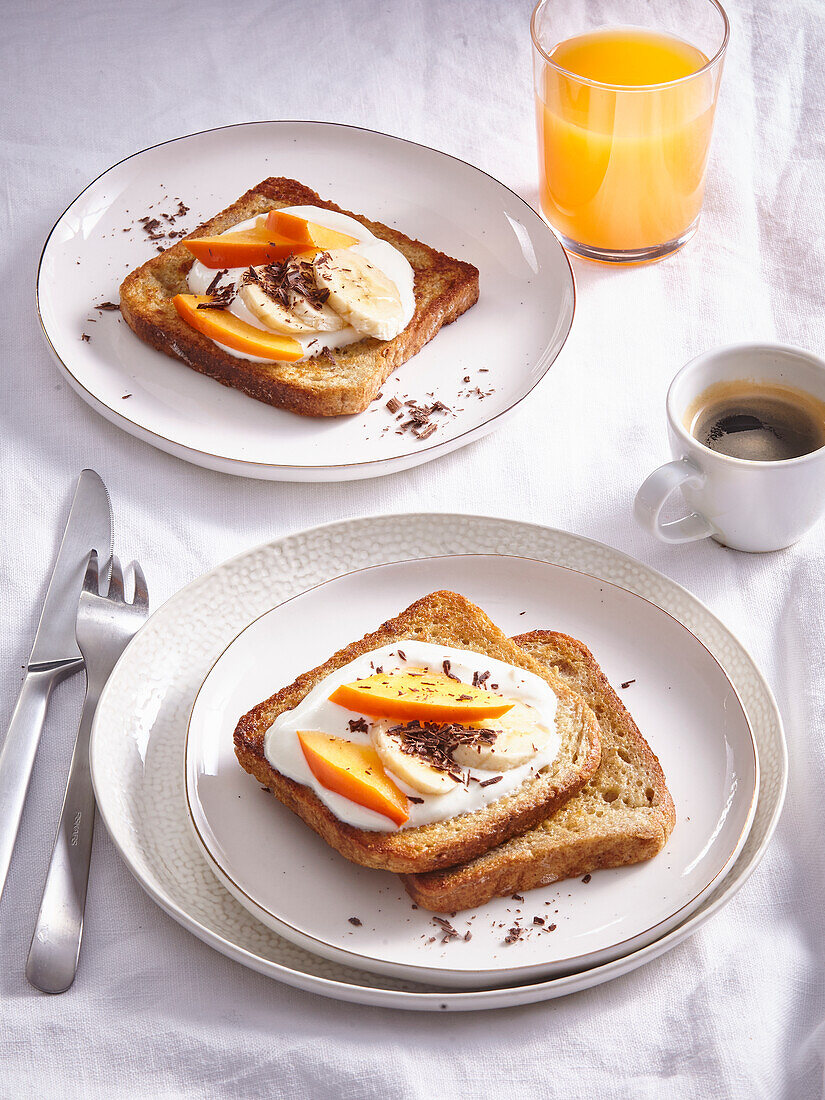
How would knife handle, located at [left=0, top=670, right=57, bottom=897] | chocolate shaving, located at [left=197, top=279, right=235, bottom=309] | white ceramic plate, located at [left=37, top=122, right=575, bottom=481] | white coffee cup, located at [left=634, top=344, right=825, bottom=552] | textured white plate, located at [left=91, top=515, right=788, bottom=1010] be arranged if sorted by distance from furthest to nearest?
chocolate shaving, located at [left=197, top=279, right=235, bottom=309] < white ceramic plate, located at [left=37, top=122, right=575, bottom=481] < white coffee cup, located at [left=634, top=344, right=825, bottom=552] < knife handle, located at [left=0, top=670, right=57, bottom=897] < textured white plate, located at [left=91, top=515, right=788, bottom=1010]

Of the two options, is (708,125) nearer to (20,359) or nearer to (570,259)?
(570,259)

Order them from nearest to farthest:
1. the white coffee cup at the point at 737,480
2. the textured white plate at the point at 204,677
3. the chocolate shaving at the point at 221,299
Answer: the textured white plate at the point at 204,677, the white coffee cup at the point at 737,480, the chocolate shaving at the point at 221,299

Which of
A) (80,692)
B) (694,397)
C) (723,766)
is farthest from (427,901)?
(694,397)

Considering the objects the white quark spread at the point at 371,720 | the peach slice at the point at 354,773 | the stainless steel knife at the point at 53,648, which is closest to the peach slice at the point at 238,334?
the stainless steel knife at the point at 53,648

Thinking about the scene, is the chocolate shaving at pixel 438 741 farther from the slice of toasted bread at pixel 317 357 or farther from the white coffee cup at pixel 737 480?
the slice of toasted bread at pixel 317 357

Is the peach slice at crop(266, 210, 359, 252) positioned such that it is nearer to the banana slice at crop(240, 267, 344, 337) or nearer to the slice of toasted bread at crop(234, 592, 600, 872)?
the banana slice at crop(240, 267, 344, 337)

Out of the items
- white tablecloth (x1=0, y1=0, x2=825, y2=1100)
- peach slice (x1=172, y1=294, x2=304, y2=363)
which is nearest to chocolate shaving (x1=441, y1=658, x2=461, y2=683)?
white tablecloth (x1=0, y1=0, x2=825, y2=1100)
